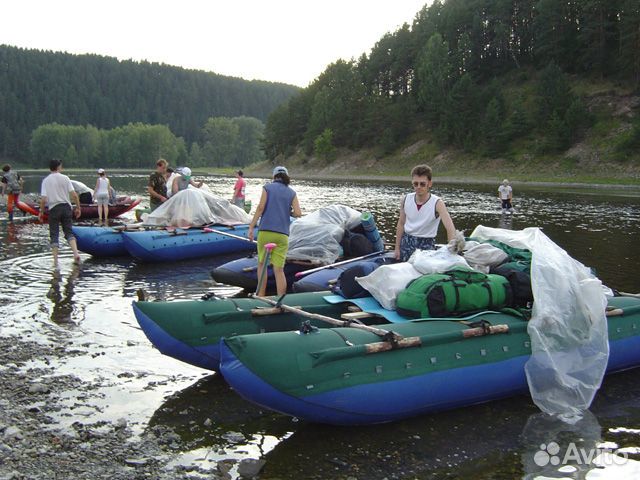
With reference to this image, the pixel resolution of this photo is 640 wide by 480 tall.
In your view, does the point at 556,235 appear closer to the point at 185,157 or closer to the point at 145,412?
the point at 145,412

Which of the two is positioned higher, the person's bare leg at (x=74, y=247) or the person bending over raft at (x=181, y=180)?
the person bending over raft at (x=181, y=180)

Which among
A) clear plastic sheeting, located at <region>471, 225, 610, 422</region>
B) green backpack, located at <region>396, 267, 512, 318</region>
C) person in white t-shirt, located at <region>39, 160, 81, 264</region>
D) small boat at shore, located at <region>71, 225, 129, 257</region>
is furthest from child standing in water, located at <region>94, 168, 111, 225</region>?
clear plastic sheeting, located at <region>471, 225, 610, 422</region>

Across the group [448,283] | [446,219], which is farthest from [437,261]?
[446,219]

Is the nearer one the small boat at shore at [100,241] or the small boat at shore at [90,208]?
the small boat at shore at [100,241]

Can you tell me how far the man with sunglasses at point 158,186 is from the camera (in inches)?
659

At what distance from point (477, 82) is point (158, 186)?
257 ft

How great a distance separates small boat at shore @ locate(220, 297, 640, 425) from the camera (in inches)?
215

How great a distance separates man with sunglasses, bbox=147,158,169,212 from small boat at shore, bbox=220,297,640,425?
1168 cm

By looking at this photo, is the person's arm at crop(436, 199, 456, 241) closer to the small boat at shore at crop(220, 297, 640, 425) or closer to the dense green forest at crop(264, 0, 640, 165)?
the small boat at shore at crop(220, 297, 640, 425)

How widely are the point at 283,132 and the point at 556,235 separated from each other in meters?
87.8

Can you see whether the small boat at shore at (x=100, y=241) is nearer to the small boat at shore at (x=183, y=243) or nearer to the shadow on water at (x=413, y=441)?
the small boat at shore at (x=183, y=243)

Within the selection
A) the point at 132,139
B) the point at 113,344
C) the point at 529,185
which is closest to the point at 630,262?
the point at 113,344

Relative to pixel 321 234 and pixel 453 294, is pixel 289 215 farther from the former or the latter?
pixel 453 294

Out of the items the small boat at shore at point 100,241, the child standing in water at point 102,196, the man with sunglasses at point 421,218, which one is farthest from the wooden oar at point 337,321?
the child standing in water at point 102,196
